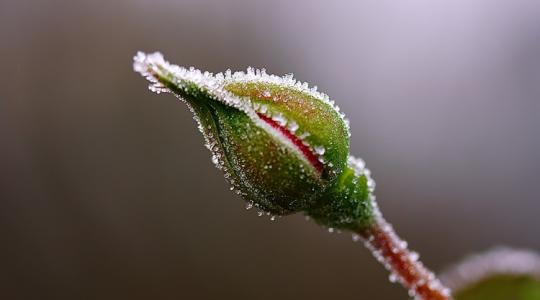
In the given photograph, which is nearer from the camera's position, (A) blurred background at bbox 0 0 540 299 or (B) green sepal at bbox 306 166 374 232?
(B) green sepal at bbox 306 166 374 232

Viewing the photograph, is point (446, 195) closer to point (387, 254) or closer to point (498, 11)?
point (498, 11)

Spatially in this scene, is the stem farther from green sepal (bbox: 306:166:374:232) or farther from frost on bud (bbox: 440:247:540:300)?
frost on bud (bbox: 440:247:540:300)

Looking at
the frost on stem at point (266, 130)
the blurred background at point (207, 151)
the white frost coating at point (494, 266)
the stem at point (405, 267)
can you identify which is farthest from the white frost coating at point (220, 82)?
the blurred background at point (207, 151)

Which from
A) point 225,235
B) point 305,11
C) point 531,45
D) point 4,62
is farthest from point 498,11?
point 4,62

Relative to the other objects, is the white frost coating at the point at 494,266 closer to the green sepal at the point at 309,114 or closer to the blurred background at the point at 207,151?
the green sepal at the point at 309,114

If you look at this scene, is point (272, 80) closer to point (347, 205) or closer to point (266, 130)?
point (266, 130)

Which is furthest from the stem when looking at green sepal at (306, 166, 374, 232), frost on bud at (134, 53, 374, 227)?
frost on bud at (134, 53, 374, 227)
